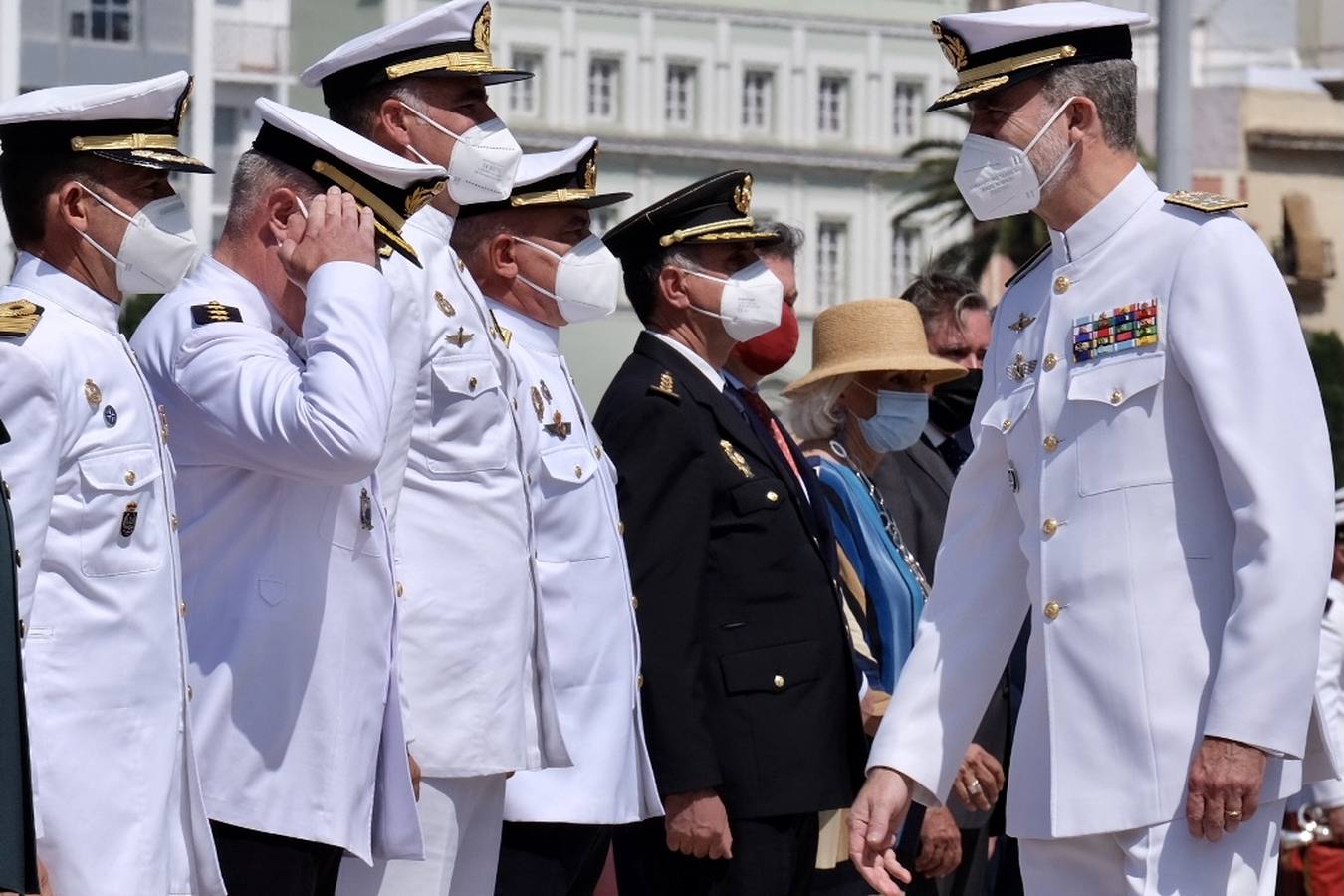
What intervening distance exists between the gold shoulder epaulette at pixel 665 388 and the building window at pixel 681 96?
62.2 m

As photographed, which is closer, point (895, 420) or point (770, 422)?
point (770, 422)

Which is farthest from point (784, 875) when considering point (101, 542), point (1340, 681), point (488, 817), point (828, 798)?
point (1340, 681)

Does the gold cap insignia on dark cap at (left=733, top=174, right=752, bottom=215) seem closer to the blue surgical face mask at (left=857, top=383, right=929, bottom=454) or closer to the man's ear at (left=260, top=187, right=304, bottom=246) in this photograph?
the blue surgical face mask at (left=857, top=383, right=929, bottom=454)

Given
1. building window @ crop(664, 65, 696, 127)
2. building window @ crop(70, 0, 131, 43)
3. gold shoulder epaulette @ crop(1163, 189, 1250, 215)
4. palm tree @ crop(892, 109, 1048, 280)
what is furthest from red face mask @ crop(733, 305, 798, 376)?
building window @ crop(664, 65, 696, 127)

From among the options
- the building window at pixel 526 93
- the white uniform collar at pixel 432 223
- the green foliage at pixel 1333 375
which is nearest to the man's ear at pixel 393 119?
the white uniform collar at pixel 432 223

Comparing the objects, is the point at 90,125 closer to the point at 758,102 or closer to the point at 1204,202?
the point at 1204,202

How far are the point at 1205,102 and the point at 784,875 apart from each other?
192ft

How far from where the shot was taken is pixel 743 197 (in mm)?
8391

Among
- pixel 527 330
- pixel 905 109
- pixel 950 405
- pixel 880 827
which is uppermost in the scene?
pixel 905 109

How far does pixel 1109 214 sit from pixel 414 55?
6.09 ft

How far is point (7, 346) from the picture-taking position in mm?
5172

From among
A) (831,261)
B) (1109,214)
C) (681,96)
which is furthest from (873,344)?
(831,261)

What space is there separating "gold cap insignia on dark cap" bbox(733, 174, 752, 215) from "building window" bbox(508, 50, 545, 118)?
57.8 metres

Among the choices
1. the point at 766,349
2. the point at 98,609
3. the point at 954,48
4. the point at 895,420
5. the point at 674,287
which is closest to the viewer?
the point at 98,609
